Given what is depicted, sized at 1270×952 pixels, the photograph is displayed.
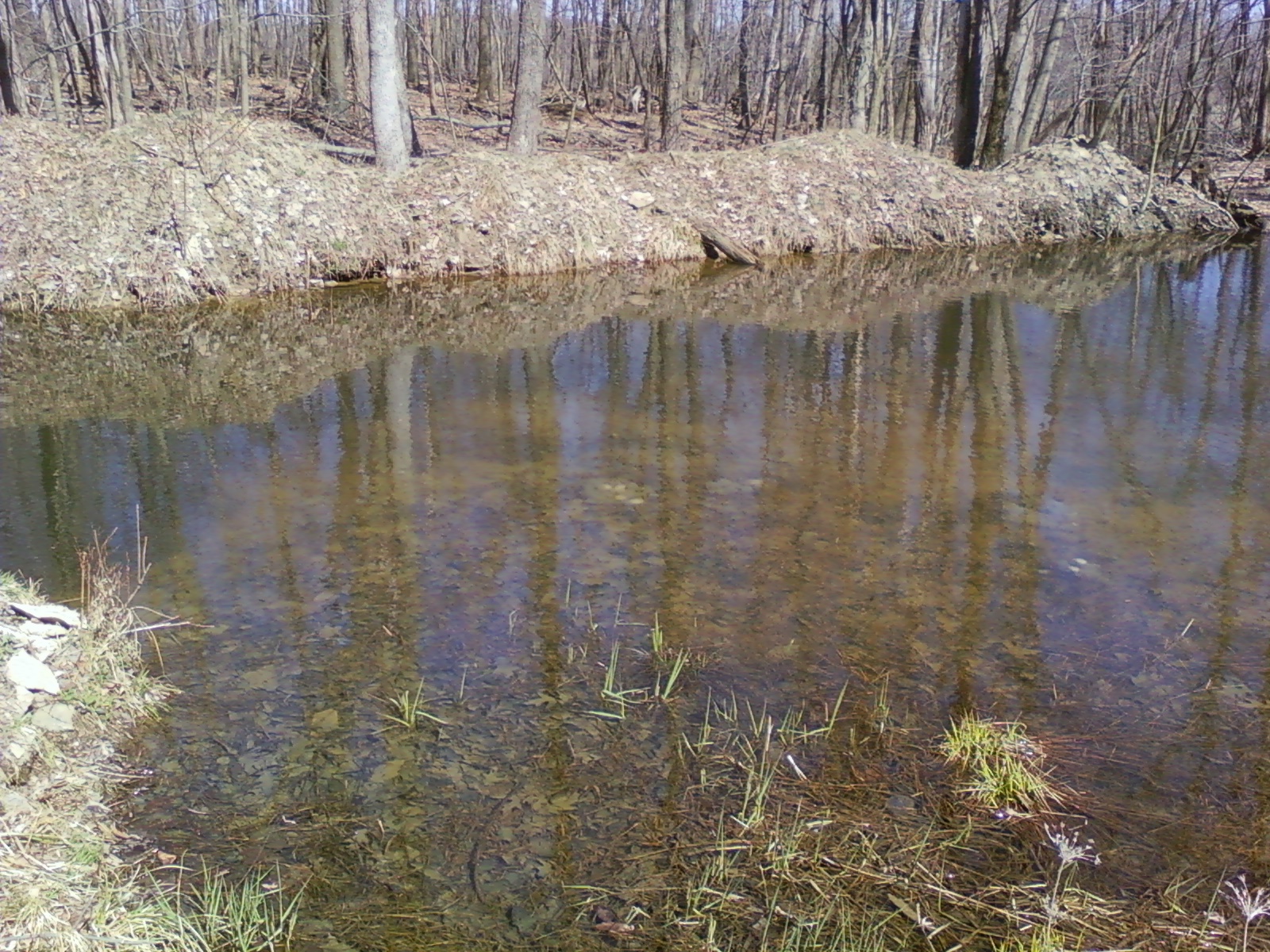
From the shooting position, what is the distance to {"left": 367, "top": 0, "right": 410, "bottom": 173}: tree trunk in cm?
1501

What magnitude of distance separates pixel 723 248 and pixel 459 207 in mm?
3964

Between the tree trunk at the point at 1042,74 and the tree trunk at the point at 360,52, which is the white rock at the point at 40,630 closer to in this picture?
the tree trunk at the point at 360,52

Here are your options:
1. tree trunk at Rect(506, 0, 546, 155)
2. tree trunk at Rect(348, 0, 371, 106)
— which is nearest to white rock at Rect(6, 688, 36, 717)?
tree trunk at Rect(506, 0, 546, 155)

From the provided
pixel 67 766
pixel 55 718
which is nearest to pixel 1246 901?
pixel 67 766

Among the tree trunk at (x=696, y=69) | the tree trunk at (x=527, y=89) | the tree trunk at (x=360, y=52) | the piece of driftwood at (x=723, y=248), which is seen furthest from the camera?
the tree trunk at (x=696, y=69)

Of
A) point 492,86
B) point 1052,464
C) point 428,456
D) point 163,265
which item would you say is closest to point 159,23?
point 492,86

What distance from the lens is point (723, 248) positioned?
1588 cm

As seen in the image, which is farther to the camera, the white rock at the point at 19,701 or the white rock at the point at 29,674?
the white rock at the point at 29,674

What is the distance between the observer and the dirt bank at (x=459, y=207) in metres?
12.3

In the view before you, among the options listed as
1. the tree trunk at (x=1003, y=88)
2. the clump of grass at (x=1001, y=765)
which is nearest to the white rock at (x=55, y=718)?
the clump of grass at (x=1001, y=765)

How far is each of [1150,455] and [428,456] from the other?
5.09 meters

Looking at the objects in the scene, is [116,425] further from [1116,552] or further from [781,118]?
[781,118]

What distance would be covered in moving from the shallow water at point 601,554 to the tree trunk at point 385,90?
184 inches

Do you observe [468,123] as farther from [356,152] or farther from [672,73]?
[672,73]
